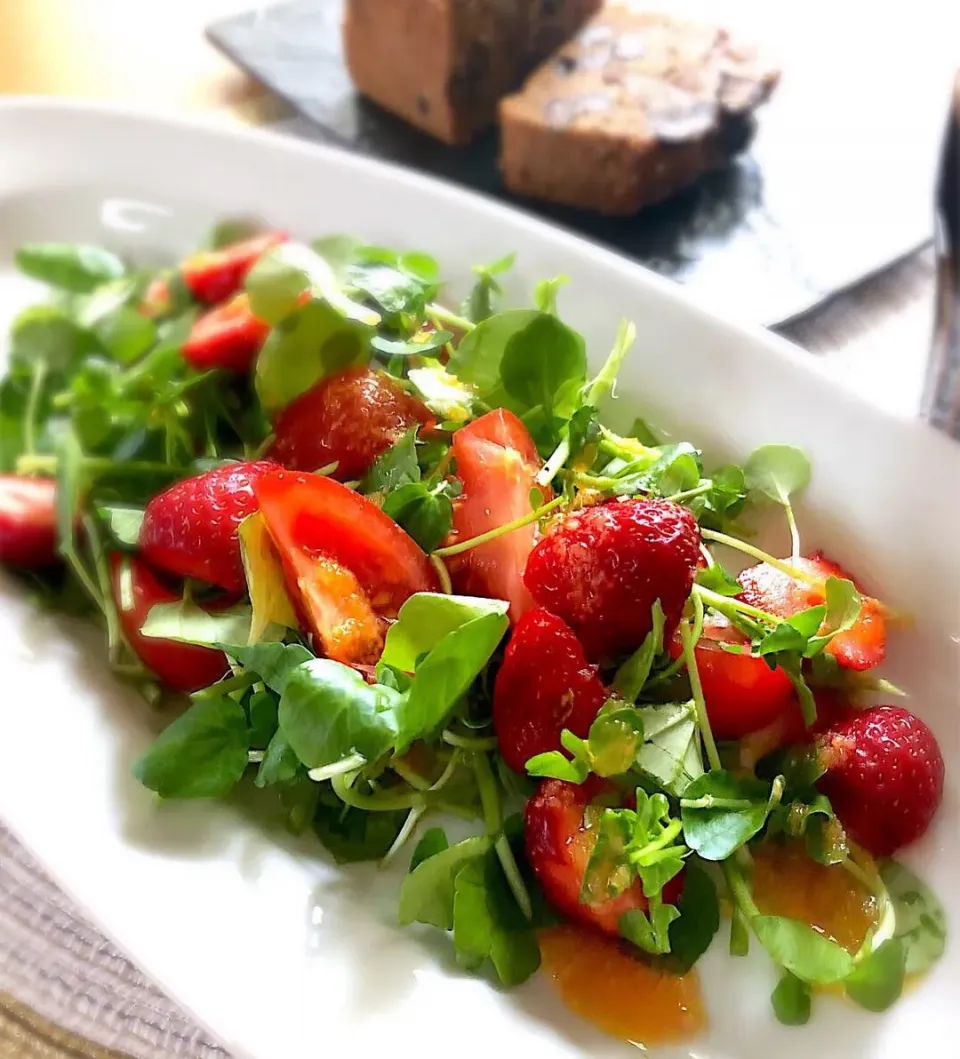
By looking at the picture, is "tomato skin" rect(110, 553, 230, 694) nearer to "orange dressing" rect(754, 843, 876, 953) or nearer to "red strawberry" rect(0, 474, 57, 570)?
"red strawberry" rect(0, 474, 57, 570)

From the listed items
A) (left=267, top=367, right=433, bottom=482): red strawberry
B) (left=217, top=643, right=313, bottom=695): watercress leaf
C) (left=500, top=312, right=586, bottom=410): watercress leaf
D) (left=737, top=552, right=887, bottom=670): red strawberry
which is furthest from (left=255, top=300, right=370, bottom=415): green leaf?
(left=737, top=552, right=887, bottom=670): red strawberry

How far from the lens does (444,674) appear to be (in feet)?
2.25

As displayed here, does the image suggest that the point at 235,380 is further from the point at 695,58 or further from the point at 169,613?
the point at 695,58

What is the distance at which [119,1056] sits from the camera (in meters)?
0.73

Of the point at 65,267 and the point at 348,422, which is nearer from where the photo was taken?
the point at 348,422

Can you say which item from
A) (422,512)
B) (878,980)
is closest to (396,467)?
(422,512)

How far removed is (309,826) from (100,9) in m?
1.55

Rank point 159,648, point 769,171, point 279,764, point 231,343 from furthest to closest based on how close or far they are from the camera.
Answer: point 769,171 → point 231,343 → point 159,648 → point 279,764

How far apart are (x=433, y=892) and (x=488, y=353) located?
Result: 437mm

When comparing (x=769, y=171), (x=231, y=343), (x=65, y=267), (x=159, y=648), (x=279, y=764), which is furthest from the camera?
(x=769, y=171)

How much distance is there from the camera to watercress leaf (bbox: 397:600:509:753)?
0.68 meters

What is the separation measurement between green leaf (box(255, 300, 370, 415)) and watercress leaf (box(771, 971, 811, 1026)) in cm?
57

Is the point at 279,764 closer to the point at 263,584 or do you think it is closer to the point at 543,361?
the point at 263,584

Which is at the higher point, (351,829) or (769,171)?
(769,171)
